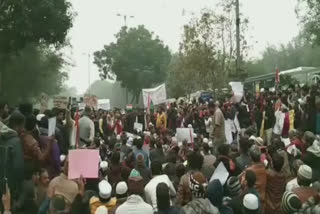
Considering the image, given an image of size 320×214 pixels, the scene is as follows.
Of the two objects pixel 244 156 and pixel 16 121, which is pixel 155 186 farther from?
pixel 16 121

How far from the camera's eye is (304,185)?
294 inches

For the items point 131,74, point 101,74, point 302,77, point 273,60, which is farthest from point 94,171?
point 273,60

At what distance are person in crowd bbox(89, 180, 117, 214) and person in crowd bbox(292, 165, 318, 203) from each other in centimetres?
210

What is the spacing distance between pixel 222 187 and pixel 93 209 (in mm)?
1483

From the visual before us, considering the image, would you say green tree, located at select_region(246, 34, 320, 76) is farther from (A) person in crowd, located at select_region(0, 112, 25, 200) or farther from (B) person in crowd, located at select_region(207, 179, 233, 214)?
(B) person in crowd, located at select_region(207, 179, 233, 214)

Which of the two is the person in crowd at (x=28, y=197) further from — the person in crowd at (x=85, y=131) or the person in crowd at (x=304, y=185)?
the person in crowd at (x=85, y=131)

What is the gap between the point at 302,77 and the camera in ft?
122

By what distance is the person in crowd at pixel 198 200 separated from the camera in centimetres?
651

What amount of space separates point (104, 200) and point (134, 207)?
0.71m

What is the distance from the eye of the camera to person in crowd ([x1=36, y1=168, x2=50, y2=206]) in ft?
27.2

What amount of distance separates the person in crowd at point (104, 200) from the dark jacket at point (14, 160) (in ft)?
5.36

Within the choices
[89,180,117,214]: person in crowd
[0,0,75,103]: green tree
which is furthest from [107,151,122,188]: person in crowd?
[0,0,75,103]: green tree

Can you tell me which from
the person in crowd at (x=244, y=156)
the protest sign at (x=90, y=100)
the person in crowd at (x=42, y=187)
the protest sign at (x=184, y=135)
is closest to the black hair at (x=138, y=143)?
the person in crowd at (x=244, y=156)

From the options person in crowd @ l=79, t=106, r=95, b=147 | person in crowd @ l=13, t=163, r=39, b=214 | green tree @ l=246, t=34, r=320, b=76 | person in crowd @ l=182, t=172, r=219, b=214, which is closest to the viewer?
person in crowd @ l=182, t=172, r=219, b=214
